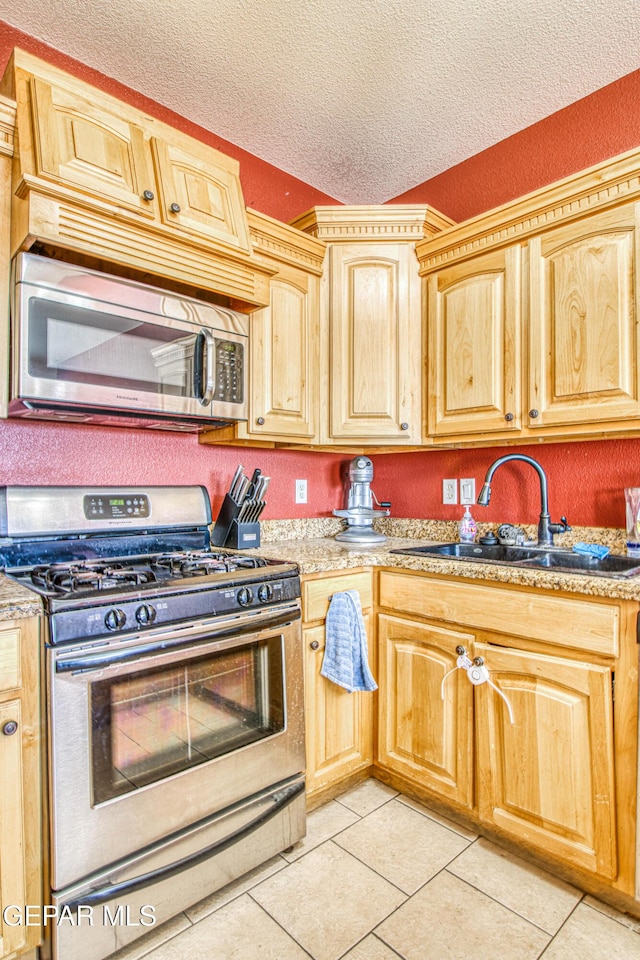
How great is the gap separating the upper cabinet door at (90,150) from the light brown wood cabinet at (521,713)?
1.51 metres

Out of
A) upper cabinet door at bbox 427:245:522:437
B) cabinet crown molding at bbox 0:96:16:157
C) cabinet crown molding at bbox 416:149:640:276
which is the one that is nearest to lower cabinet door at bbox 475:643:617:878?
upper cabinet door at bbox 427:245:522:437

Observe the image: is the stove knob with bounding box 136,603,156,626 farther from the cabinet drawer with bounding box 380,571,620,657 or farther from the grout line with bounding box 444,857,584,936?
the grout line with bounding box 444,857,584,936

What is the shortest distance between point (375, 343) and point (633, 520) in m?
1.18

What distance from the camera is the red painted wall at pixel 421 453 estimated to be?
72.8 inches

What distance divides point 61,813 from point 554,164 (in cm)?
274

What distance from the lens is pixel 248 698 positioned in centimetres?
155

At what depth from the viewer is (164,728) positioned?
1.35 m

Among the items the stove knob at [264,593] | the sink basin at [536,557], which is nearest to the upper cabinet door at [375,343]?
the sink basin at [536,557]

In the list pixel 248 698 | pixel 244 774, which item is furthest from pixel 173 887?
pixel 248 698

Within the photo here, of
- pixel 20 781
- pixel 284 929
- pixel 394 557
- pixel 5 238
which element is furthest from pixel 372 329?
pixel 284 929

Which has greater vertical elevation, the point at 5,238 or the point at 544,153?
the point at 544,153

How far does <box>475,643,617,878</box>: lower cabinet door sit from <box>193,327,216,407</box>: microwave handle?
1219 mm

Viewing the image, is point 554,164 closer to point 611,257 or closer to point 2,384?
point 611,257

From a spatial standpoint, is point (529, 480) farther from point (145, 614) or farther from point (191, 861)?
point (191, 861)
